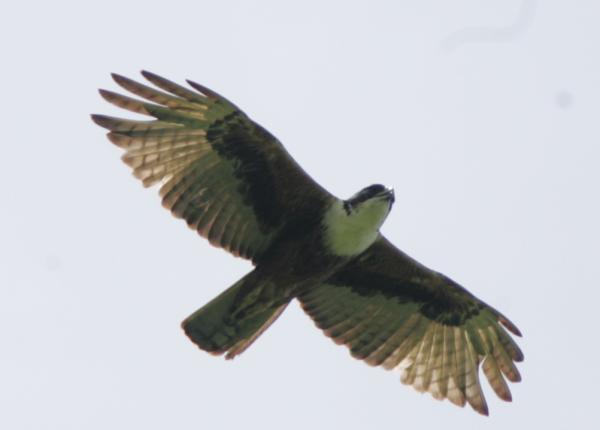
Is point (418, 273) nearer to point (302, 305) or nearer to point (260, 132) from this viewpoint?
point (302, 305)

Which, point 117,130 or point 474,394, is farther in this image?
point 474,394

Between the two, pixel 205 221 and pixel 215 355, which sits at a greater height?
pixel 205 221

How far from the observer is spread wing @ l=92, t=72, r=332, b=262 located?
13.2 metres

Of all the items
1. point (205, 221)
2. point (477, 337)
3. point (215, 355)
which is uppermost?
point (477, 337)

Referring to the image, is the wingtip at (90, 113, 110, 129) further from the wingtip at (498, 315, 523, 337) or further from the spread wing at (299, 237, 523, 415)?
the wingtip at (498, 315, 523, 337)

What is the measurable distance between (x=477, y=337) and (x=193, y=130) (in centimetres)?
325

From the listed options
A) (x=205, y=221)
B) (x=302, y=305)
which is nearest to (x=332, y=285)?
(x=302, y=305)

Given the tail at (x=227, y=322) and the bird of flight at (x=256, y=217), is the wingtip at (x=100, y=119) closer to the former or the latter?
the bird of flight at (x=256, y=217)

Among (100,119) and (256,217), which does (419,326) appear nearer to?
(256,217)

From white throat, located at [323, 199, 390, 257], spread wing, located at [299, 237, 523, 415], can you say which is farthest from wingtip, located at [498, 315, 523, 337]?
white throat, located at [323, 199, 390, 257]

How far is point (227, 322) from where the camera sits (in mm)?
13195

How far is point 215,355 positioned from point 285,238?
1.16 metres

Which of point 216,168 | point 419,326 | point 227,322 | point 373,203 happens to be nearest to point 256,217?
point 216,168

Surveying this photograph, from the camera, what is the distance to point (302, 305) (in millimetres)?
14180
